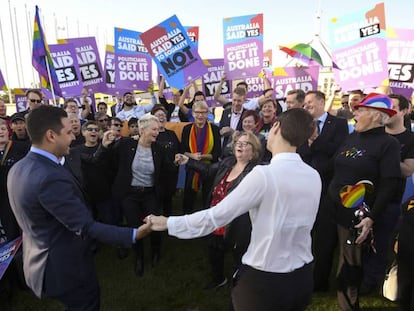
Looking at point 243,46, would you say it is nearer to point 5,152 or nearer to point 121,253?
point 121,253

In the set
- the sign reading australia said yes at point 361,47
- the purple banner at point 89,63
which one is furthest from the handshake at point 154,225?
the purple banner at point 89,63

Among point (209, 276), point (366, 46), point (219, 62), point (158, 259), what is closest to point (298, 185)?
point (209, 276)

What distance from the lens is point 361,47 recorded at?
639cm

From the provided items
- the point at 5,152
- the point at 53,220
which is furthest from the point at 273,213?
the point at 5,152

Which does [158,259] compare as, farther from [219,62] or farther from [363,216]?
[219,62]

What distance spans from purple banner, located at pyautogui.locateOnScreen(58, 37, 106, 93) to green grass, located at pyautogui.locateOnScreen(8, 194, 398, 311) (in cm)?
550

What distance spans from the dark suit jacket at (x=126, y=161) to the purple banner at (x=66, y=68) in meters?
4.55

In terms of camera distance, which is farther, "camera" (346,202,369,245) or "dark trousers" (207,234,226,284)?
"dark trousers" (207,234,226,284)

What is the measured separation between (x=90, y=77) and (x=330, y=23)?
6114 millimetres

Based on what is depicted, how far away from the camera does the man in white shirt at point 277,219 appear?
181cm

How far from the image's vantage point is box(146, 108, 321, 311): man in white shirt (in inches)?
71.1

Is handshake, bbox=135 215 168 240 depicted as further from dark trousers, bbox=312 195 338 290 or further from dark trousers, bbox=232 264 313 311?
dark trousers, bbox=312 195 338 290

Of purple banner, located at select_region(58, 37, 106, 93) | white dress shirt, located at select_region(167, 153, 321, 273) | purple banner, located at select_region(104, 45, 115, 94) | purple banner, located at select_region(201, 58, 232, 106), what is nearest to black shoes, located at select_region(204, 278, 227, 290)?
white dress shirt, located at select_region(167, 153, 321, 273)

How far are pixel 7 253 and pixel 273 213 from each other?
9.20 ft
